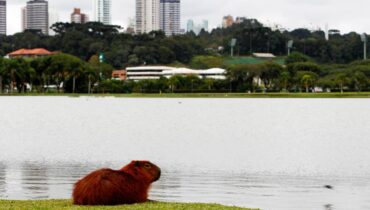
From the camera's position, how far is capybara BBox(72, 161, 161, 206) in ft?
56.2

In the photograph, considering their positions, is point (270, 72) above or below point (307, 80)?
above

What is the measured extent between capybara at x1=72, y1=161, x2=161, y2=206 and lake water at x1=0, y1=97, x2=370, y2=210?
6209 mm

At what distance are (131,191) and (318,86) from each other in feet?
→ 539

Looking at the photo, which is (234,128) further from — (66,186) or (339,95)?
(339,95)

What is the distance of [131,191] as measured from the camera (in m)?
17.4

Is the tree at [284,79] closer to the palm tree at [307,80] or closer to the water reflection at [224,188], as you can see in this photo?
the palm tree at [307,80]

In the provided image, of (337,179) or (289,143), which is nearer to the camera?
(337,179)

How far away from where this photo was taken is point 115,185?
17.2 metres

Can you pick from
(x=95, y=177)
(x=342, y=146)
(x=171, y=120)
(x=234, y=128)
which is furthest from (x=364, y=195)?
(x=171, y=120)

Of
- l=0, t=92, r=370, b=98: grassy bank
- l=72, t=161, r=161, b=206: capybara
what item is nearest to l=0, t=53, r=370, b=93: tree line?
l=0, t=92, r=370, b=98: grassy bank

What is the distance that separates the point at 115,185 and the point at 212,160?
2154 cm

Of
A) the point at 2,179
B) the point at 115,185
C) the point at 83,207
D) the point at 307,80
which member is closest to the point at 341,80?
the point at 307,80

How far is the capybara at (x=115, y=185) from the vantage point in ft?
56.2

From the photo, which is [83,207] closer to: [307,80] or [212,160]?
[212,160]
